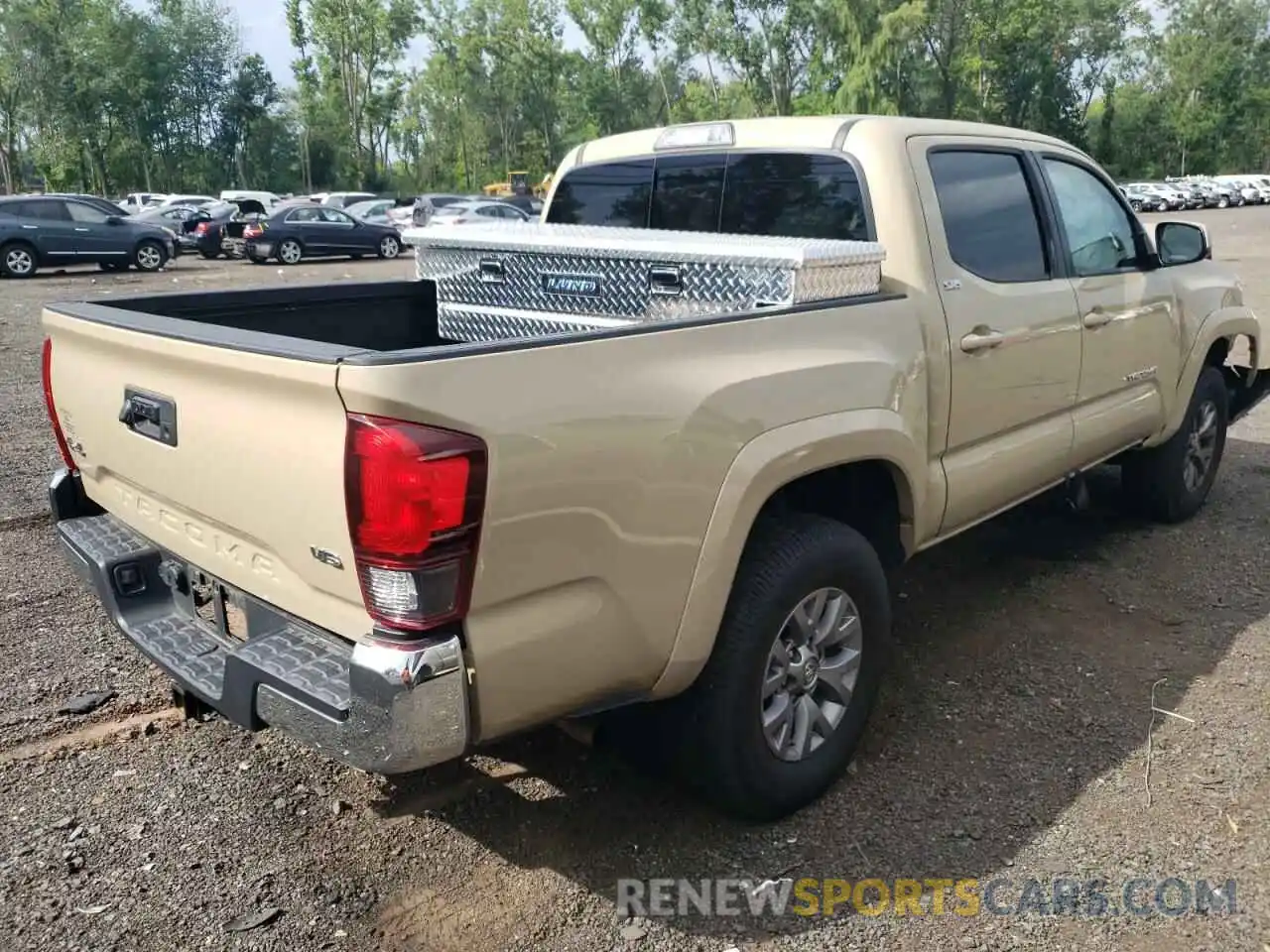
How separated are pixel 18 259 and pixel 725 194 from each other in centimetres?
2051

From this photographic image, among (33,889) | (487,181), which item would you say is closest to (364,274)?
(33,889)

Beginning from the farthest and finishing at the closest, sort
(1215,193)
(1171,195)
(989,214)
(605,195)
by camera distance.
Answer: (1215,193), (1171,195), (605,195), (989,214)

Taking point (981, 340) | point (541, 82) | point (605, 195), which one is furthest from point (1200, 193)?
point (981, 340)

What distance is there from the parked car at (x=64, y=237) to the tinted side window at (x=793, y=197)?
2031cm

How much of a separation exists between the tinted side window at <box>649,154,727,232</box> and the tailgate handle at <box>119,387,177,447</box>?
84.5 inches

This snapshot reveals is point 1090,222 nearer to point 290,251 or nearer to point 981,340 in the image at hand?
point 981,340

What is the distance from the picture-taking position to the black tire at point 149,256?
2194cm

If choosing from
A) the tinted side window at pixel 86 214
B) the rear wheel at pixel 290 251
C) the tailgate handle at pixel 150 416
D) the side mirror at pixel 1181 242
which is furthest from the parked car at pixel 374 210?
the tailgate handle at pixel 150 416

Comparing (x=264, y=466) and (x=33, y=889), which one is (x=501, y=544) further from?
(x=33, y=889)

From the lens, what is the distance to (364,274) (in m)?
21.5

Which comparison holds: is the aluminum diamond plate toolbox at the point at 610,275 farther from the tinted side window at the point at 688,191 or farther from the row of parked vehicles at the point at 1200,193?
the row of parked vehicles at the point at 1200,193

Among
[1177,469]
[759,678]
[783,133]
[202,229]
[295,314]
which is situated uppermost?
[783,133]

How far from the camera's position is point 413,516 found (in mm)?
2182

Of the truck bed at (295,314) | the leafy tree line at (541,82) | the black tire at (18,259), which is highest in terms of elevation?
the leafy tree line at (541,82)
